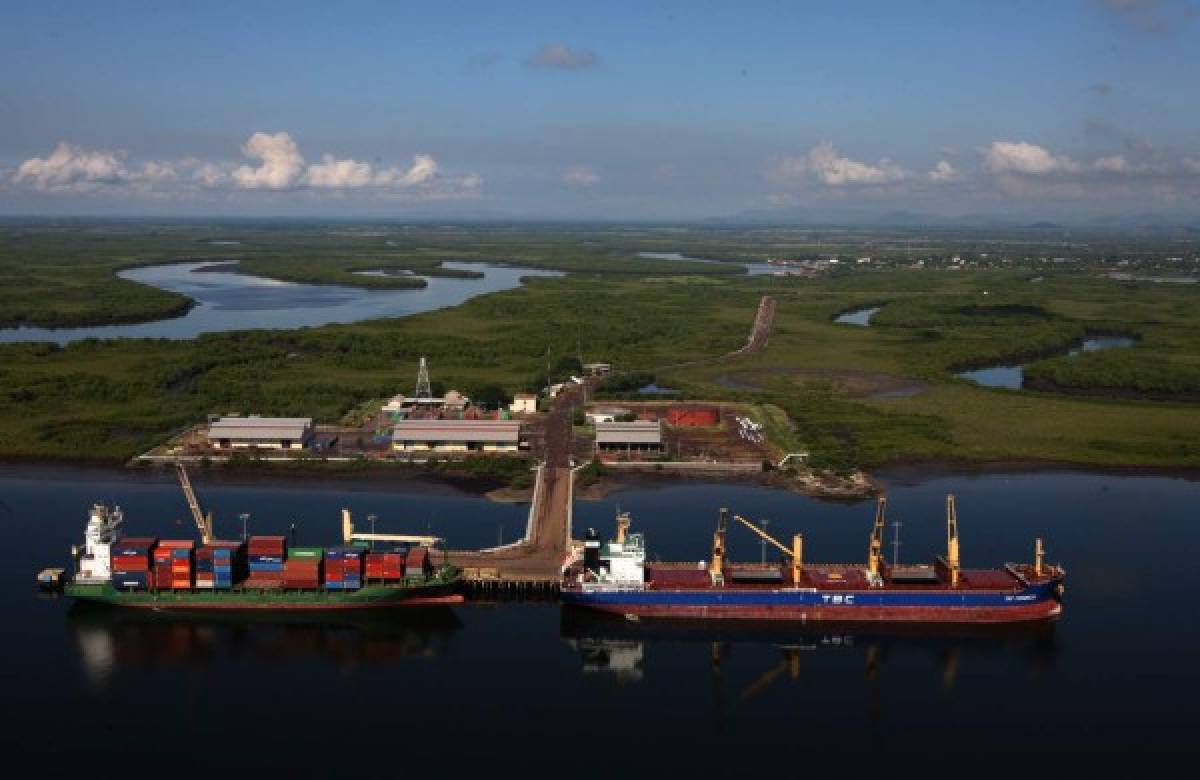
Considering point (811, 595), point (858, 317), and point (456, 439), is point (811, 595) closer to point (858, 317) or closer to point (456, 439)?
point (456, 439)

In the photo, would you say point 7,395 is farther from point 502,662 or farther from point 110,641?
point 502,662

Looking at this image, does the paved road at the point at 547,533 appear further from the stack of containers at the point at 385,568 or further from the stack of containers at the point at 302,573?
the stack of containers at the point at 302,573

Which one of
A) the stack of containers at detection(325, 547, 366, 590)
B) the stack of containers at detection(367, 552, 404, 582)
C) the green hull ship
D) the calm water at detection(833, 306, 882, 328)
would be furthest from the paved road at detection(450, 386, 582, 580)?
the calm water at detection(833, 306, 882, 328)

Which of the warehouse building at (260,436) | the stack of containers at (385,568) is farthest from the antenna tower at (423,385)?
the stack of containers at (385,568)

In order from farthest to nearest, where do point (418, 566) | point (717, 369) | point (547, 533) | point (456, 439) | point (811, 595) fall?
point (717, 369) < point (456, 439) < point (547, 533) < point (418, 566) < point (811, 595)

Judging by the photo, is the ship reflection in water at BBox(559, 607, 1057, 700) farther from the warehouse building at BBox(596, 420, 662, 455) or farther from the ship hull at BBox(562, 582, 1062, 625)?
the warehouse building at BBox(596, 420, 662, 455)

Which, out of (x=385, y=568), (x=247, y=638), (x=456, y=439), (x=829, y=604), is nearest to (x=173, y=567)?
(x=247, y=638)
